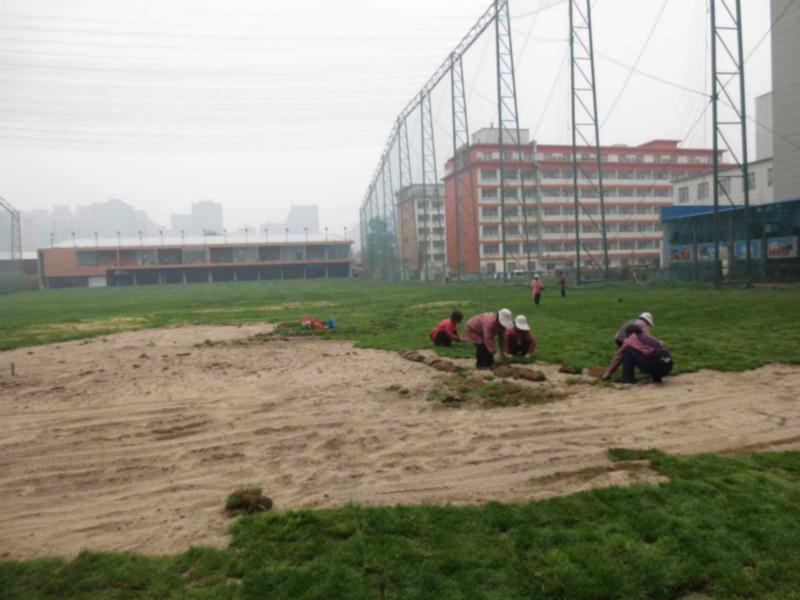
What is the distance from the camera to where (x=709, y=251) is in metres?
33.7

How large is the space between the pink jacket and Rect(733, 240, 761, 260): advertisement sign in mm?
25924

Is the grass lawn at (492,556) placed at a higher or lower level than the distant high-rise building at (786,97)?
lower

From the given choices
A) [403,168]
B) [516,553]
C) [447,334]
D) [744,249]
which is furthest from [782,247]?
[403,168]

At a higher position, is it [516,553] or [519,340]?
[519,340]

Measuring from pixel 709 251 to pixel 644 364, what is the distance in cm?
2897

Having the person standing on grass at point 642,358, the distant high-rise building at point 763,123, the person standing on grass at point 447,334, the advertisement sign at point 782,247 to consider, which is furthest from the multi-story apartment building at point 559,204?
the person standing on grass at point 642,358

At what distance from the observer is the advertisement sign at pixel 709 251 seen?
32.8m

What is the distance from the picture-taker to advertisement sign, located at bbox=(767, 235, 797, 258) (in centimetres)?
2845

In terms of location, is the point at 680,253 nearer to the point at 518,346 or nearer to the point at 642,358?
the point at 518,346

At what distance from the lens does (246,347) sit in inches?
606

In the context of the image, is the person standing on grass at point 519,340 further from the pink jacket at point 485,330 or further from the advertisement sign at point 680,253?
the advertisement sign at point 680,253

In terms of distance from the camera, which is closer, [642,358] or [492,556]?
[492,556]

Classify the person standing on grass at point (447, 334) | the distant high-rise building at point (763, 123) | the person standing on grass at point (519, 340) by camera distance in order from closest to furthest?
the person standing on grass at point (519, 340)
the person standing on grass at point (447, 334)
the distant high-rise building at point (763, 123)

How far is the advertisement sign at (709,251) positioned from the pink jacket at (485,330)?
27782mm
